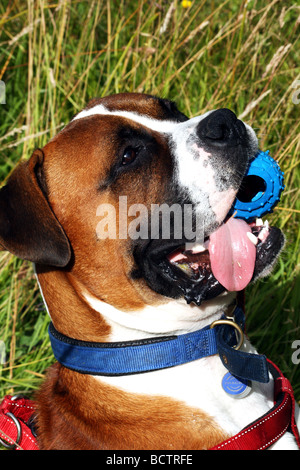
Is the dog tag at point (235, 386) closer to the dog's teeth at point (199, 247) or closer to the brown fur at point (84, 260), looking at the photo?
the brown fur at point (84, 260)

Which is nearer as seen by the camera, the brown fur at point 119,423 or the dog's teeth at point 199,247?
the brown fur at point 119,423

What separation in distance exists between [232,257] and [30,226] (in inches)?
32.9

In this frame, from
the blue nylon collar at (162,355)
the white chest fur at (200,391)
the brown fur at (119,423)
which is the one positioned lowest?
the brown fur at (119,423)

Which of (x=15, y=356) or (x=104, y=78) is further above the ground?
(x=104, y=78)

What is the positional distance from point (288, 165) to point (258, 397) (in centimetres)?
182

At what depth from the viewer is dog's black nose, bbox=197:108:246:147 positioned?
8.52 feet

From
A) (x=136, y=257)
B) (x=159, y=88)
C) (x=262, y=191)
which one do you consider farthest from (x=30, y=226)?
(x=159, y=88)

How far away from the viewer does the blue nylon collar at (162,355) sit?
248cm

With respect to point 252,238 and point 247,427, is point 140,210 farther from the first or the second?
point 247,427

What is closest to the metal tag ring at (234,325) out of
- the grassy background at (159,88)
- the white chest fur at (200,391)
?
the white chest fur at (200,391)

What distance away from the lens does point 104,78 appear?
4.89 metres
